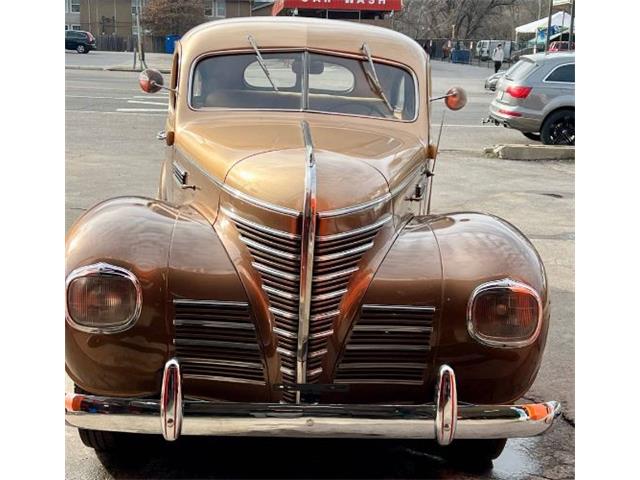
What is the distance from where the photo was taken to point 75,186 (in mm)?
9000

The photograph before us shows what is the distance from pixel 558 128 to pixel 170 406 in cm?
1222

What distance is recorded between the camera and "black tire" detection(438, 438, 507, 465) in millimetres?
3520

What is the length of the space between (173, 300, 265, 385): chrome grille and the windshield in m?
1.66

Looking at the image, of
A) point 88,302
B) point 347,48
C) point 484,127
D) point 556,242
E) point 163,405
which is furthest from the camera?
point 484,127

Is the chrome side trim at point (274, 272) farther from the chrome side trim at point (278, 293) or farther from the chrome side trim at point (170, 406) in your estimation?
the chrome side trim at point (170, 406)

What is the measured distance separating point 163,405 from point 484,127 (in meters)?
14.9

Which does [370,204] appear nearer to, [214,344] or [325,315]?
[325,315]

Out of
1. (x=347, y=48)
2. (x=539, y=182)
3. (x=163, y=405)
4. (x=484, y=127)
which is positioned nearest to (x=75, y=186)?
(x=347, y=48)

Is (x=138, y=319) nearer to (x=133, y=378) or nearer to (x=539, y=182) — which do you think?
(x=133, y=378)

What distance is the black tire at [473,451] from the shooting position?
3.52m

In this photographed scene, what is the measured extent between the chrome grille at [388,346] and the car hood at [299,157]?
48 centimetres

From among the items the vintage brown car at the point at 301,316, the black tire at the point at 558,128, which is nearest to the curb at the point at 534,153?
the black tire at the point at 558,128

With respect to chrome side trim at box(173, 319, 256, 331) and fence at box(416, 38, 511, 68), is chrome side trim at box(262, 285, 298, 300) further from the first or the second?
fence at box(416, 38, 511, 68)

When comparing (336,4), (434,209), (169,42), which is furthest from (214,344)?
(169,42)
